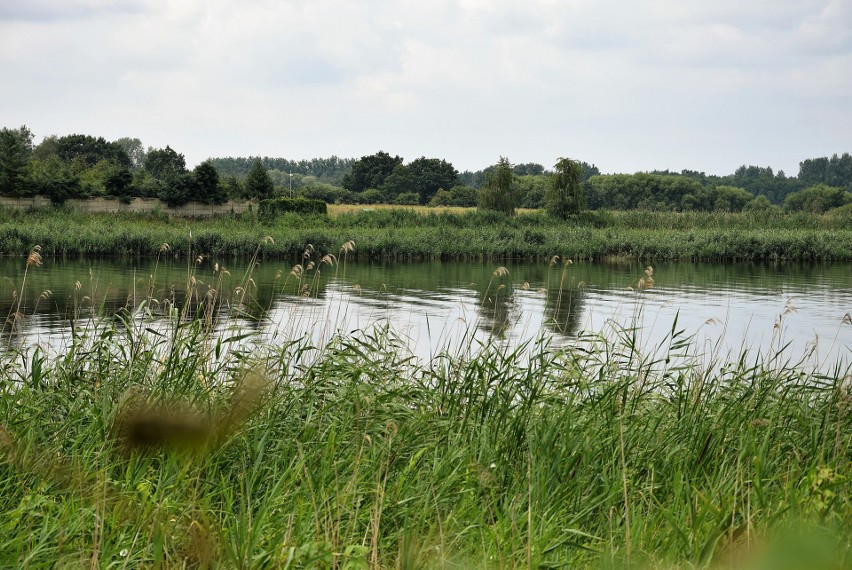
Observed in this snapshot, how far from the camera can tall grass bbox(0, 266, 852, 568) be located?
12.5 ft

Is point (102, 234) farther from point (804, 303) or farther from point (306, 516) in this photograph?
point (306, 516)

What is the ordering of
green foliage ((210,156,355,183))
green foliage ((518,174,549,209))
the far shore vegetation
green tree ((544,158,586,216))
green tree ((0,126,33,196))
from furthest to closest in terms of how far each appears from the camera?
green foliage ((210,156,355,183))
green foliage ((518,174,549,209))
green tree ((544,158,586,216))
green tree ((0,126,33,196))
the far shore vegetation

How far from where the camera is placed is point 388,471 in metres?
4.95

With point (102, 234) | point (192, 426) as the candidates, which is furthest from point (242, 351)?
point (102, 234)

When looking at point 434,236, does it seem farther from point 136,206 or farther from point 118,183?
point 118,183

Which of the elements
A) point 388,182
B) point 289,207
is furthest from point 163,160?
point 289,207

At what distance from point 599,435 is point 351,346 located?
2.39 metres

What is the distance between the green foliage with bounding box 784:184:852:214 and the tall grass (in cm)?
11064

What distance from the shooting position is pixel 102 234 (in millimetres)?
45969

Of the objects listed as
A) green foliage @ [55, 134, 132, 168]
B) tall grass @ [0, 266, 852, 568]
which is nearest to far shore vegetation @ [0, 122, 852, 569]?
tall grass @ [0, 266, 852, 568]

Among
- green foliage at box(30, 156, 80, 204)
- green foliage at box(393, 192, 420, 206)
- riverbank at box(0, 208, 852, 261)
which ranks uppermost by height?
green foliage at box(393, 192, 420, 206)

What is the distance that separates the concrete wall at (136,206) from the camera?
2126 inches

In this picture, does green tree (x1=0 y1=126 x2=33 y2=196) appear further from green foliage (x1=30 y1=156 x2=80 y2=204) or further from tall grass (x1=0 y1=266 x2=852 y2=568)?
tall grass (x1=0 y1=266 x2=852 y2=568)

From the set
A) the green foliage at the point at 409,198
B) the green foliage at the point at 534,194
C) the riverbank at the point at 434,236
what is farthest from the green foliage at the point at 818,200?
the riverbank at the point at 434,236
